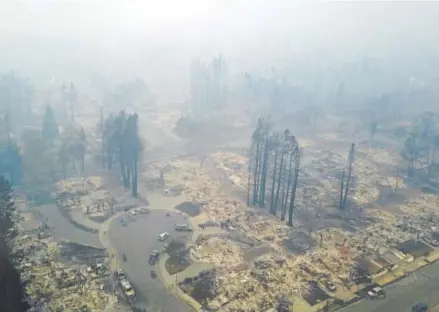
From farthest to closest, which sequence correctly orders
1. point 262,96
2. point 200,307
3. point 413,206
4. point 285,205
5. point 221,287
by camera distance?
point 262,96, point 413,206, point 285,205, point 221,287, point 200,307

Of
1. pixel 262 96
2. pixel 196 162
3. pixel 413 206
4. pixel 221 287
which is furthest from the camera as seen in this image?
pixel 262 96

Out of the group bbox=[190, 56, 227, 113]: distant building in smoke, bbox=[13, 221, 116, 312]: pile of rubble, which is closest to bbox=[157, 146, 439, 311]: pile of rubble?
bbox=[13, 221, 116, 312]: pile of rubble

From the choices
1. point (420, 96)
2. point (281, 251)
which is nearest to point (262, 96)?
point (420, 96)

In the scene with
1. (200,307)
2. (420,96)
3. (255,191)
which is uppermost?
(420,96)

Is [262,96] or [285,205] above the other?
[262,96]

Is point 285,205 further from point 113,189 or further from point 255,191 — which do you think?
point 113,189

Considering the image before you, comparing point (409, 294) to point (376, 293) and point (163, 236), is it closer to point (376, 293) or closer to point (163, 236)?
point (376, 293)

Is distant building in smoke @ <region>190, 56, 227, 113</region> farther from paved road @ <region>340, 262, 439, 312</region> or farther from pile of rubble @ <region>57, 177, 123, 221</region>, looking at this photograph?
paved road @ <region>340, 262, 439, 312</region>

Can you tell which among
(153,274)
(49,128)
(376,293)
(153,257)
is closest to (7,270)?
(153,274)
